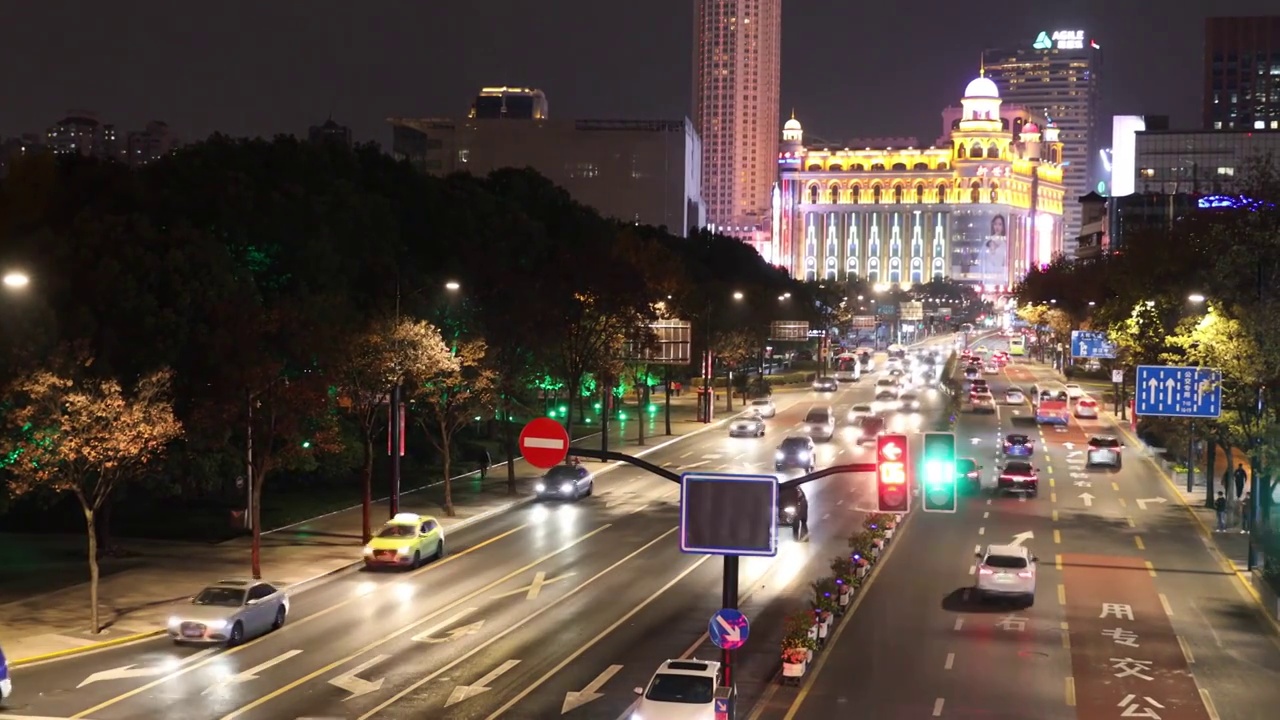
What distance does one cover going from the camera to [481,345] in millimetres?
55062

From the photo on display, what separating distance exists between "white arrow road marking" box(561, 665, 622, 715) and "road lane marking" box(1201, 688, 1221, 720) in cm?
1165

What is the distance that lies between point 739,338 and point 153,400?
66909 millimetres

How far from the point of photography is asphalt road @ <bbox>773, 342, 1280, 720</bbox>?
29.1 metres

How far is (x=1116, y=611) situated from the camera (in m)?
38.3

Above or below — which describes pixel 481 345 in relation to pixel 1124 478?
above

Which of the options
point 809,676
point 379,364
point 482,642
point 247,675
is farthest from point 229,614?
point 379,364

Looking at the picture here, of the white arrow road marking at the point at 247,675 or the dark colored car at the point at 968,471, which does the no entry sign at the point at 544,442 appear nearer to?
the white arrow road marking at the point at 247,675

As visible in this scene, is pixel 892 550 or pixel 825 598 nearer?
pixel 825 598

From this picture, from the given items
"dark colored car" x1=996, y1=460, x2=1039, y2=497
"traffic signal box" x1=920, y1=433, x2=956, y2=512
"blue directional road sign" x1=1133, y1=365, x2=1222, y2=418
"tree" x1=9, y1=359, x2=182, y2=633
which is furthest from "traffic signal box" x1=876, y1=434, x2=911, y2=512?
"dark colored car" x1=996, y1=460, x2=1039, y2=497

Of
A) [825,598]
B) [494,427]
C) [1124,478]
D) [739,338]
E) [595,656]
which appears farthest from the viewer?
[739,338]

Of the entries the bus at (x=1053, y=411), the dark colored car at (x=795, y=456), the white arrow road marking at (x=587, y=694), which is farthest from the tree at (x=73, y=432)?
the bus at (x=1053, y=411)

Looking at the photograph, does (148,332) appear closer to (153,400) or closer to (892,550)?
(153,400)

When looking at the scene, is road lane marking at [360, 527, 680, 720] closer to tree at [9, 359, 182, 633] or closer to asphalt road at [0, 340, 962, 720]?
asphalt road at [0, 340, 962, 720]

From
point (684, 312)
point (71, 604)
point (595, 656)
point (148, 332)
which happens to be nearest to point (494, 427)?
point (684, 312)
